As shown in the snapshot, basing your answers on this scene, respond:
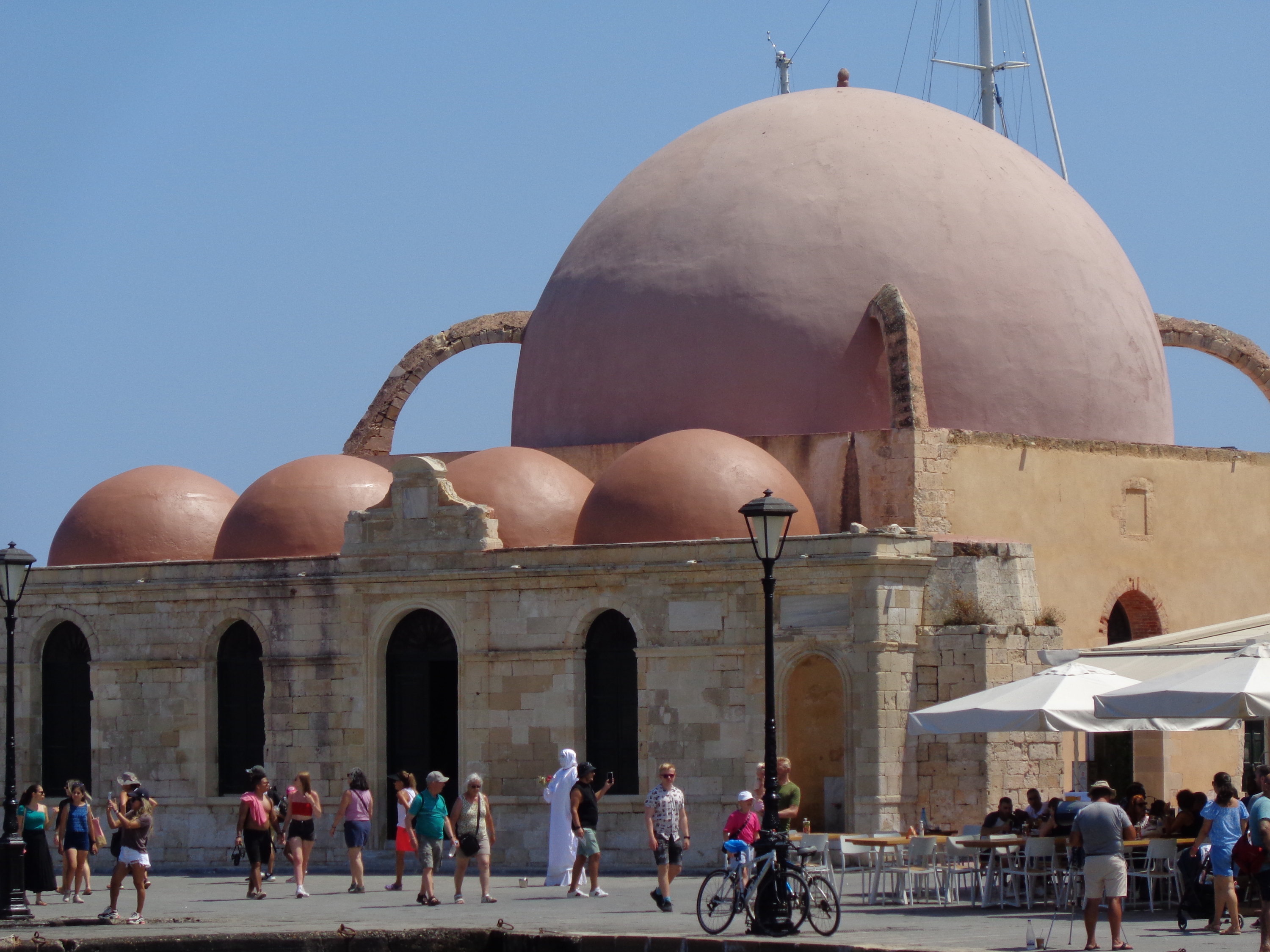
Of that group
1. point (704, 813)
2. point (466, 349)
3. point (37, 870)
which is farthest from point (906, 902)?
point (466, 349)

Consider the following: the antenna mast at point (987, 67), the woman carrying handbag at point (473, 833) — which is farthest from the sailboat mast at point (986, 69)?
the woman carrying handbag at point (473, 833)

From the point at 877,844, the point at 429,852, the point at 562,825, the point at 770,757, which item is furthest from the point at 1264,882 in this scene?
the point at 562,825

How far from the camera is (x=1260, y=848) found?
512 inches

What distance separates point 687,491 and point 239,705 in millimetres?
5667

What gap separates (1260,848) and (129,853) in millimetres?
8381

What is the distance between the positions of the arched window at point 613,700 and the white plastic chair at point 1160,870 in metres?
6.28

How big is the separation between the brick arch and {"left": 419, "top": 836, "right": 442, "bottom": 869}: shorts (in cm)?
1292

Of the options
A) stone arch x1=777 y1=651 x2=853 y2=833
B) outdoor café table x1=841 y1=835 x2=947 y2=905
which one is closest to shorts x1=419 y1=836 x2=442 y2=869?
outdoor café table x1=841 y1=835 x2=947 y2=905

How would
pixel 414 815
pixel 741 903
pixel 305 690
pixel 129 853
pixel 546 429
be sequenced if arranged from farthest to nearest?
pixel 546 429 < pixel 305 690 < pixel 414 815 < pixel 129 853 < pixel 741 903

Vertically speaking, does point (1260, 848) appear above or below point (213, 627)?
below

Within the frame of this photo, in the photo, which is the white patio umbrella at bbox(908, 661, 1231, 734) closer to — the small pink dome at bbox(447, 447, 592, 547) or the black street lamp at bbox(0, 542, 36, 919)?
the small pink dome at bbox(447, 447, 592, 547)

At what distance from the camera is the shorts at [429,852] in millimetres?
17328

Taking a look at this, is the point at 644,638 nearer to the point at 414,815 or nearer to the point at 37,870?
Result: the point at 414,815

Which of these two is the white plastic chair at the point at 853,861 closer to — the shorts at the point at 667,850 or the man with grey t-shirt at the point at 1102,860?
the shorts at the point at 667,850
